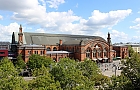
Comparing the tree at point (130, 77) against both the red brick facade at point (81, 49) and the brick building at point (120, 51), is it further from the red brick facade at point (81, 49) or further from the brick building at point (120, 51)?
the brick building at point (120, 51)

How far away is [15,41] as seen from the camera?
9456 centimetres

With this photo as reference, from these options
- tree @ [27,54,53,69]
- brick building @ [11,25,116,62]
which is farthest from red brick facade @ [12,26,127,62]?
tree @ [27,54,53,69]

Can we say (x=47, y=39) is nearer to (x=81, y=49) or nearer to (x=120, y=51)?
(x=81, y=49)

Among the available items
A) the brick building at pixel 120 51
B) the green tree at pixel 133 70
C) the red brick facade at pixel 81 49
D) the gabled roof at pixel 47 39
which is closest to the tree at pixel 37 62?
the red brick facade at pixel 81 49

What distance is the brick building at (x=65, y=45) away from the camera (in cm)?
9169

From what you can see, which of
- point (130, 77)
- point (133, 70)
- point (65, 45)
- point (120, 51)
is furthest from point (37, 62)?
point (120, 51)

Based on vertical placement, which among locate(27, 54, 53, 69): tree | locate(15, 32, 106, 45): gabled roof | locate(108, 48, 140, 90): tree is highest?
locate(15, 32, 106, 45): gabled roof

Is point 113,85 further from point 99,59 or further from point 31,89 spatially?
point 99,59

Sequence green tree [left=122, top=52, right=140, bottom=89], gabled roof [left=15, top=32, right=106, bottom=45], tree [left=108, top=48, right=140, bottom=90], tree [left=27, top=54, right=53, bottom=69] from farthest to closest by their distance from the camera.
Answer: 1. gabled roof [left=15, top=32, right=106, bottom=45]
2. tree [left=27, top=54, right=53, bottom=69]
3. green tree [left=122, top=52, right=140, bottom=89]
4. tree [left=108, top=48, right=140, bottom=90]

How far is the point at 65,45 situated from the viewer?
105 metres

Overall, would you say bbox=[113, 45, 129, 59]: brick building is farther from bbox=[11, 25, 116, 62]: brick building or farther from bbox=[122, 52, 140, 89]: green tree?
bbox=[122, 52, 140, 89]: green tree

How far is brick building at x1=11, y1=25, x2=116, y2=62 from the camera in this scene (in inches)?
3610

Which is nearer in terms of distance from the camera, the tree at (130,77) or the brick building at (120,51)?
the tree at (130,77)

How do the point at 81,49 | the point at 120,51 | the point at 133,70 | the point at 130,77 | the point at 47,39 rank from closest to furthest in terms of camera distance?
the point at 133,70
the point at 130,77
the point at 81,49
the point at 47,39
the point at 120,51
